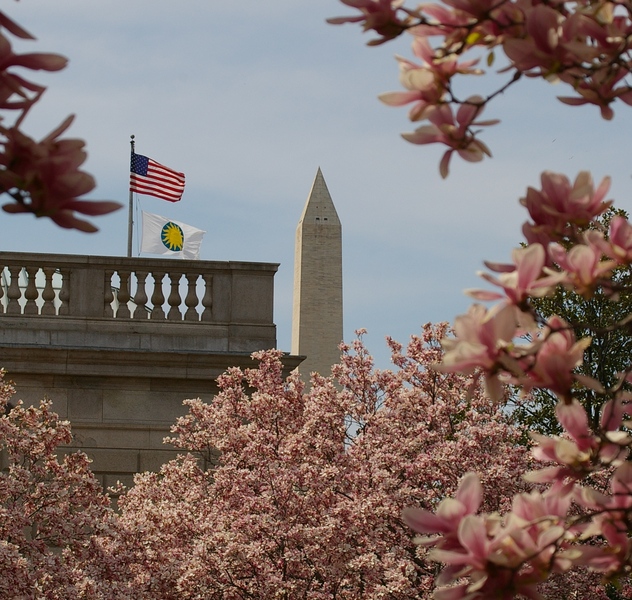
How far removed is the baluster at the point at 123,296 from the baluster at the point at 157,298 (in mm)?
302

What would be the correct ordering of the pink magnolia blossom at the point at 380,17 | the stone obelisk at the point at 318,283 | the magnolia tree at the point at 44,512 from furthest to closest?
the stone obelisk at the point at 318,283 → the magnolia tree at the point at 44,512 → the pink magnolia blossom at the point at 380,17

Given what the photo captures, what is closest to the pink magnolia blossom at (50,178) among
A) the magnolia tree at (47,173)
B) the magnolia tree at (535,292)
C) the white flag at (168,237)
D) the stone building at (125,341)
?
the magnolia tree at (47,173)

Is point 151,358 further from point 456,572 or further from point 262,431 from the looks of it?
→ point 456,572

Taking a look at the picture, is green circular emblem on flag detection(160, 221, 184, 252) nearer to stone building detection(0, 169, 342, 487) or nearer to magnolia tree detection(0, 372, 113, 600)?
stone building detection(0, 169, 342, 487)

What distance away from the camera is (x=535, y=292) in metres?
3.21

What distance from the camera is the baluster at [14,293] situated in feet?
53.5

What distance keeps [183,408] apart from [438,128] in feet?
42.3

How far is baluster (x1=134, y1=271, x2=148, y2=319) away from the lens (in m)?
16.6

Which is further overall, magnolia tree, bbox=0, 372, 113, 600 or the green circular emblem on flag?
the green circular emblem on flag

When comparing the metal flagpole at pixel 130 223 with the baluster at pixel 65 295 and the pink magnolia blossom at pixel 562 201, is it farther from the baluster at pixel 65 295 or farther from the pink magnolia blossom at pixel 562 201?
the pink magnolia blossom at pixel 562 201

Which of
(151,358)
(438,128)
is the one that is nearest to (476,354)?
(438,128)

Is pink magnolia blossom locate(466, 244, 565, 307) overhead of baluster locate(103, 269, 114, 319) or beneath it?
beneath

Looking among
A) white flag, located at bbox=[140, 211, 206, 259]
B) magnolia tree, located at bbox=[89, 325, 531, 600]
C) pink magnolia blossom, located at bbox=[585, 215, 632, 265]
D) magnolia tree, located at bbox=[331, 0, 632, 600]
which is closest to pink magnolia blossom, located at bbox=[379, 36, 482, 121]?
magnolia tree, located at bbox=[331, 0, 632, 600]

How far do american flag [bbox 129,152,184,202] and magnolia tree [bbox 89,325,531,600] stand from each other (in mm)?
11855
